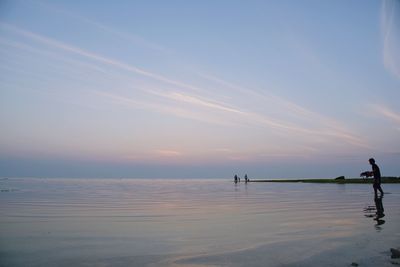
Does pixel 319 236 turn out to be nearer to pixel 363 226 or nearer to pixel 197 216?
pixel 363 226

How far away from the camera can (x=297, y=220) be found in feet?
41.4

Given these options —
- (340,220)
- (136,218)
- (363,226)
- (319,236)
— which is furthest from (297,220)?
(136,218)

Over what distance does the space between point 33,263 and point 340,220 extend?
378 inches

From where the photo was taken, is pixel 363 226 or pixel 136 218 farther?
pixel 136 218

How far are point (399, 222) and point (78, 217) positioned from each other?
11.1 m

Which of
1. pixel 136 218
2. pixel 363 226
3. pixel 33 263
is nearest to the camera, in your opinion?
pixel 33 263

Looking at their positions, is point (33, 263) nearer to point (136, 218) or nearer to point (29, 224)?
point (29, 224)

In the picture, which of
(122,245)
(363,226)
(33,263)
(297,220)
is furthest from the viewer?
(297,220)

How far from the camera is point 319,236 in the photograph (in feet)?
30.6

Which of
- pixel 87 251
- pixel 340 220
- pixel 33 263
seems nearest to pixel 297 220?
pixel 340 220

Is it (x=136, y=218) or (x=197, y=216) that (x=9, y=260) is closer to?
(x=136, y=218)

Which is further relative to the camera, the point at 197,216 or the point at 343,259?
the point at 197,216

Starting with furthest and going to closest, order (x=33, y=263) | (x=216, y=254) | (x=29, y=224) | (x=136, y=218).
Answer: (x=136, y=218) → (x=29, y=224) → (x=216, y=254) → (x=33, y=263)

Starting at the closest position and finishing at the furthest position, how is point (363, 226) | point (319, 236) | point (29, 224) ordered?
point (319, 236), point (363, 226), point (29, 224)
